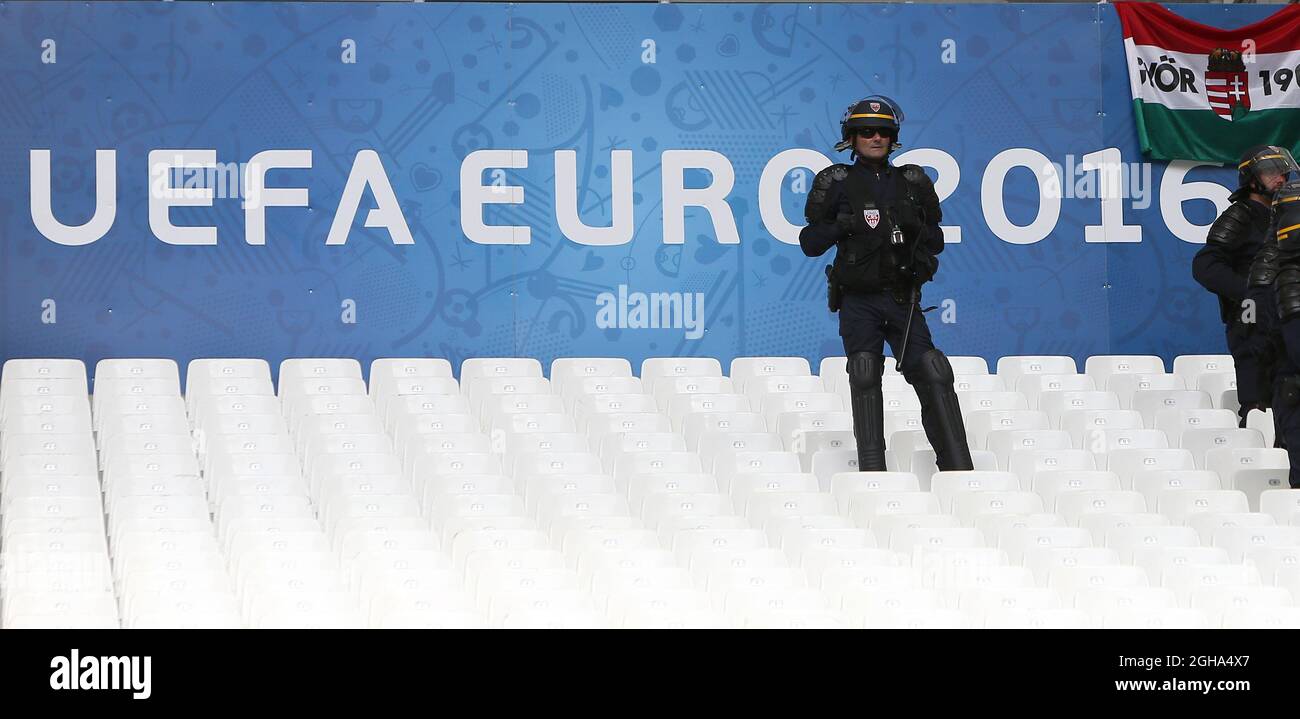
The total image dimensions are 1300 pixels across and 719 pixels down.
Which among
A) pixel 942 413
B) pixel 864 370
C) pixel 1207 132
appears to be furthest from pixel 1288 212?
pixel 1207 132

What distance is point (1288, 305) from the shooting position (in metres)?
7.10

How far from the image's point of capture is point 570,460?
7.51 m

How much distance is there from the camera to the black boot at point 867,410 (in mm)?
7453

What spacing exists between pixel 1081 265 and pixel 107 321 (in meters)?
5.52

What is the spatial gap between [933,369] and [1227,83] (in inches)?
165

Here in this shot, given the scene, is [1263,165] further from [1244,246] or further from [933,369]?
[933,369]

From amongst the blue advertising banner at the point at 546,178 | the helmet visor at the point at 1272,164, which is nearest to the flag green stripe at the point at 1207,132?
the blue advertising banner at the point at 546,178

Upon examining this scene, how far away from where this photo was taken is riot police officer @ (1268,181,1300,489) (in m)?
7.09

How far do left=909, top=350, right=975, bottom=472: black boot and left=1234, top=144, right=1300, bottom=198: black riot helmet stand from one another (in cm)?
178

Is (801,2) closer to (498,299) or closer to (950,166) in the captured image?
(950,166)

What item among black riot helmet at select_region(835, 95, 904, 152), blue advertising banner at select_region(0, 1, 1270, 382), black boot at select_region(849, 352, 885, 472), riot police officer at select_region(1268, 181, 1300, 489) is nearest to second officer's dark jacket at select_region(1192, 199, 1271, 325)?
riot police officer at select_region(1268, 181, 1300, 489)

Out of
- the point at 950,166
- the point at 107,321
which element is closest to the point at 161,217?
the point at 107,321

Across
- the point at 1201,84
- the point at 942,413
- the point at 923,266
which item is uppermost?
the point at 1201,84
